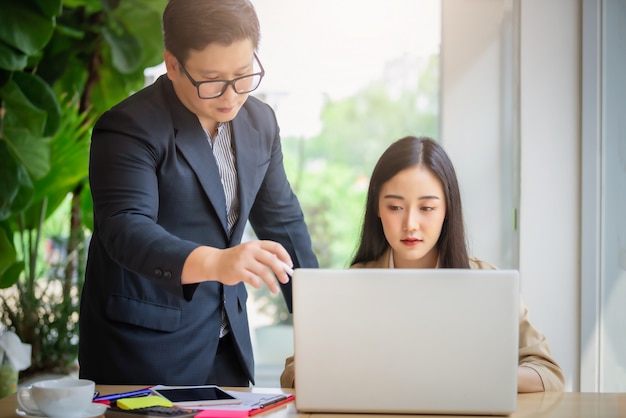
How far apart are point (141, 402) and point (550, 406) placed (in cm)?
76

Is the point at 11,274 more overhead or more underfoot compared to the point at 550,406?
more overhead

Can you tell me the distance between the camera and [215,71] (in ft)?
6.00

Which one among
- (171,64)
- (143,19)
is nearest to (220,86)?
(171,64)

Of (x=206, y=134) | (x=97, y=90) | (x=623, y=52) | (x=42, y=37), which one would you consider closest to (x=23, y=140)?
(x=42, y=37)

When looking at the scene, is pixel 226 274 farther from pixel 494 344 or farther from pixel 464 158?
pixel 464 158

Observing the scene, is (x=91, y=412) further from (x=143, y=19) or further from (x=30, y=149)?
(x=143, y=19)

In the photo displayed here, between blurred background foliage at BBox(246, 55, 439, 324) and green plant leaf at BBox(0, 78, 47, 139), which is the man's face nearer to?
green plant leaf at BBox(0, 78, 47, 139)

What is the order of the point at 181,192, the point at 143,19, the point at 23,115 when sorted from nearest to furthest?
the point at 181,192 → the point at 23,115 → the point at 143,19

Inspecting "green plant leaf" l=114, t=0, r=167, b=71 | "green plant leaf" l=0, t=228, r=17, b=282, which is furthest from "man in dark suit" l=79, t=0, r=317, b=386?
"green plant leaf" l=114, t=0, r=167, b=71

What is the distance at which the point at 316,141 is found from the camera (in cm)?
646

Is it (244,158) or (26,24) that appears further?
(26,24)

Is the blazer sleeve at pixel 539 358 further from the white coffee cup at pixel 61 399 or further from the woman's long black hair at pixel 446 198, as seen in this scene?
the white coffee cup at pixel 61 399

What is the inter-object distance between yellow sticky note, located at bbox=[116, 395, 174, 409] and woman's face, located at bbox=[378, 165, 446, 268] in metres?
0.72

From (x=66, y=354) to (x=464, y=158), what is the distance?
2.09 metres
